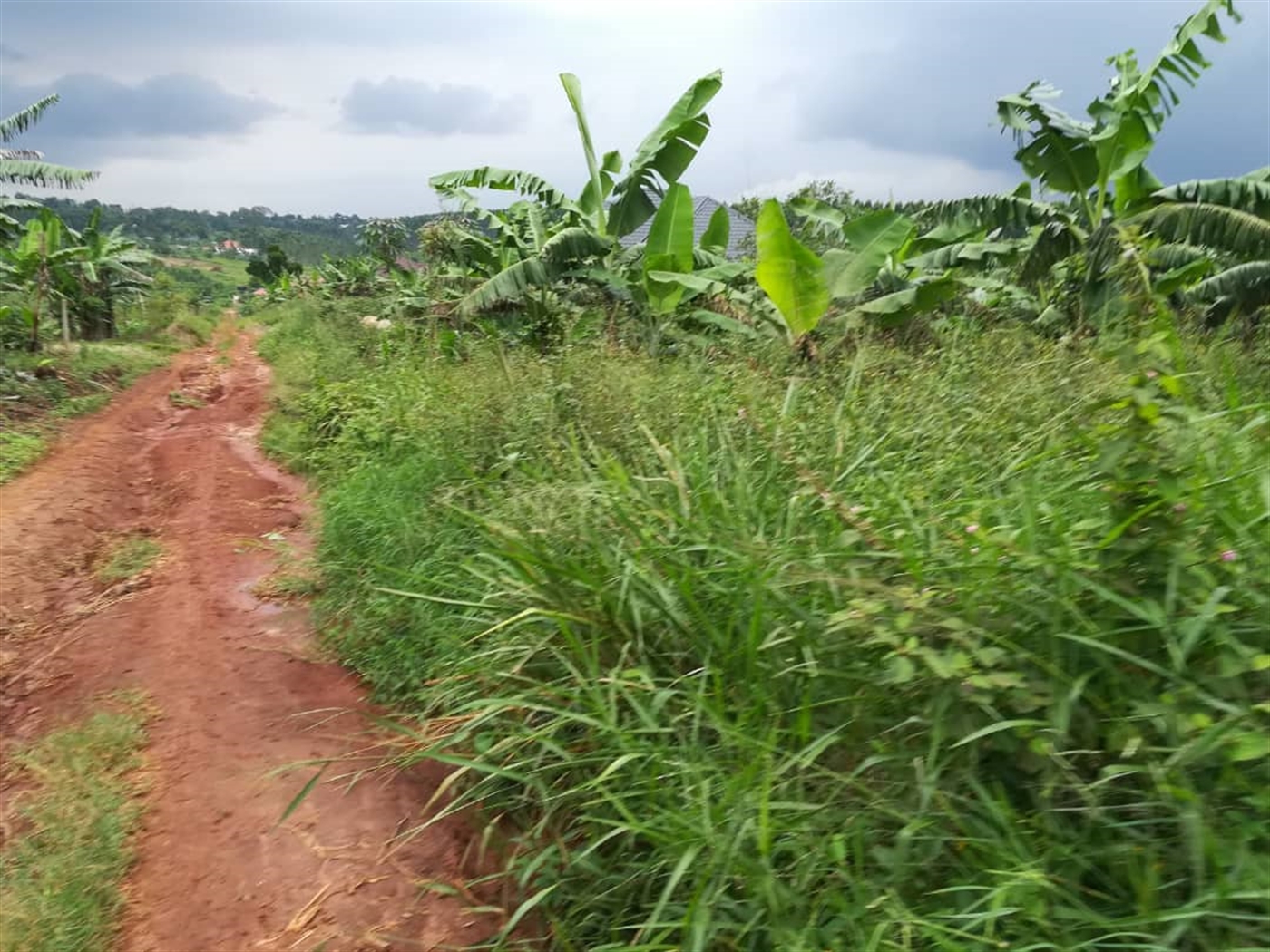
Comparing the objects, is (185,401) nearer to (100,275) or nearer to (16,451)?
(16,451)

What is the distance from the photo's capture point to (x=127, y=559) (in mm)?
4809

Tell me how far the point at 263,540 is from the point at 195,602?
100 cm

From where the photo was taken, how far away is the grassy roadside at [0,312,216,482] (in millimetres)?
6895

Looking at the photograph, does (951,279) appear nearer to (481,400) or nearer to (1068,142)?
(1068,142)

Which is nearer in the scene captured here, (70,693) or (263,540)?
(70,693)

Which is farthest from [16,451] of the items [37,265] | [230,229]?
[230,229]

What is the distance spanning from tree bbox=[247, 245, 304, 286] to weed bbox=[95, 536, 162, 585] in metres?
26.6

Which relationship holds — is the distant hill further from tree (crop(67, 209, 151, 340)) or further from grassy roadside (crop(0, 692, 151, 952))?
grassy roadside (crop(0, 692, 151, 952))

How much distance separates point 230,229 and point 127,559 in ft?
247

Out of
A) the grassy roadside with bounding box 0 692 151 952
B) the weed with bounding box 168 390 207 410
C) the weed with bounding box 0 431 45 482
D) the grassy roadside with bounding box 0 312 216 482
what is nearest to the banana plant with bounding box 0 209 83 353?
the grassy roadside with bounding box 0 312 216 482

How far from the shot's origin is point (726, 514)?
8.57ft

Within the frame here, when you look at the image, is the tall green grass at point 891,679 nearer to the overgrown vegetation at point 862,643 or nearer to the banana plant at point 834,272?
the overgrown vegetation at point 862,643

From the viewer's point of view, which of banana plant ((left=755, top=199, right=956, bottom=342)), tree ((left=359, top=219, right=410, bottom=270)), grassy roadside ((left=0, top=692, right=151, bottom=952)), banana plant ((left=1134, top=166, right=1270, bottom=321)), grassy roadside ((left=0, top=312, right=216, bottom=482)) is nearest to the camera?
grassy roadside ((left=0, top=692, right=151, bottom=952))

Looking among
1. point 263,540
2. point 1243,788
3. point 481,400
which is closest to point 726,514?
point 1243,788
